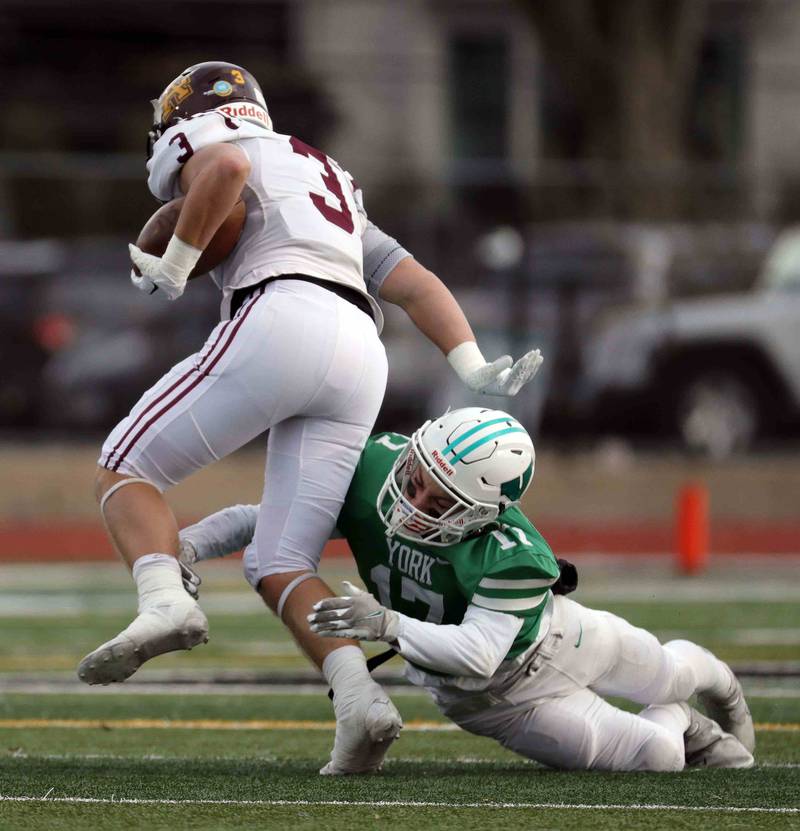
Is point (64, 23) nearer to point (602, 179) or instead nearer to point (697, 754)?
point (602, 179)

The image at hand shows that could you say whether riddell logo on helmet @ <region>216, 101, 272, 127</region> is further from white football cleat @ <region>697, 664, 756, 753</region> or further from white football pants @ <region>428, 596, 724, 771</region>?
white football cleat @ <region>697, 664, 756, 753</region>

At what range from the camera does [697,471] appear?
1578cm

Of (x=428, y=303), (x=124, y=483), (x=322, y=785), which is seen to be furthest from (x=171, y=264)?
(x=322, y=785)

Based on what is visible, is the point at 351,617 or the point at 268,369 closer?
the point at 351,617

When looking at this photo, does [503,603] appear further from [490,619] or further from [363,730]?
[363,730]

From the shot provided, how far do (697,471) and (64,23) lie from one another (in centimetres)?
1284

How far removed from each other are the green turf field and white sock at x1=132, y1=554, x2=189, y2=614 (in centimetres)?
44

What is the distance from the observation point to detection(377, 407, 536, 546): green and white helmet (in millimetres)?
4621

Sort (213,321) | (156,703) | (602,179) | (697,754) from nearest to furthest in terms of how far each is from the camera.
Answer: (697,754) < (156,703) < (213,321) < (602,179)

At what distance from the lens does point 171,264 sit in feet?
15.6

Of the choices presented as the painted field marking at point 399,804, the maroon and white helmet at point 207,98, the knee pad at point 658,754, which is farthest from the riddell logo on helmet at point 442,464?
the maroon and white helmet at point 207,98

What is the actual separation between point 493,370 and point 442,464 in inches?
17.0

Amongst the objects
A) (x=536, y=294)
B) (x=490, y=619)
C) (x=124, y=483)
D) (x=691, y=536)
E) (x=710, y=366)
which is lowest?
(x=691, y=536)

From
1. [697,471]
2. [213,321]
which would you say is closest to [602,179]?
[697,471]
